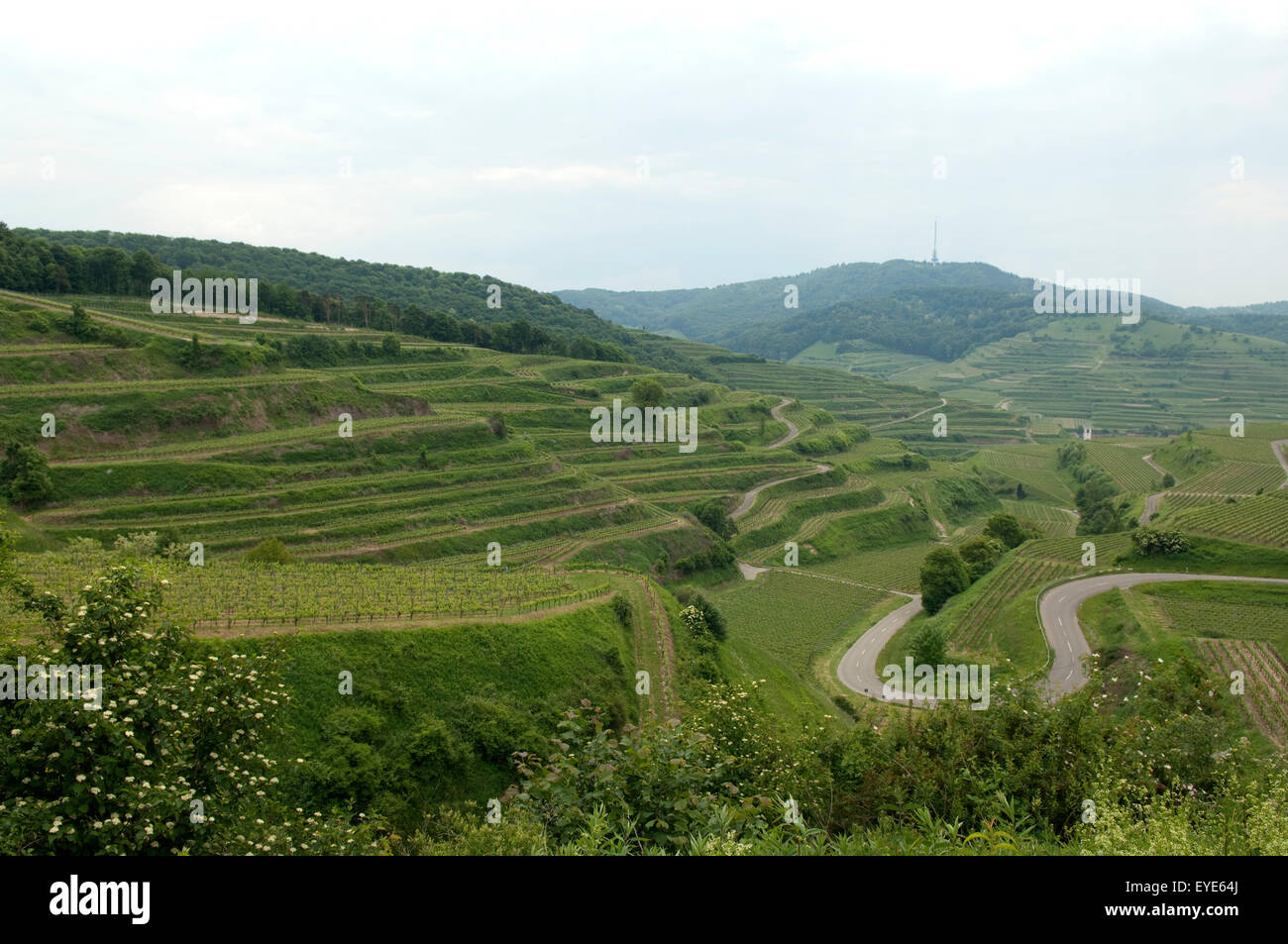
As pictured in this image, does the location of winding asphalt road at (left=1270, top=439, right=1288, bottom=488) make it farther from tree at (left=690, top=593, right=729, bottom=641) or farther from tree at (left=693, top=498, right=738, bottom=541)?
tree at (left=690, top=593, right=729, bottom=641)

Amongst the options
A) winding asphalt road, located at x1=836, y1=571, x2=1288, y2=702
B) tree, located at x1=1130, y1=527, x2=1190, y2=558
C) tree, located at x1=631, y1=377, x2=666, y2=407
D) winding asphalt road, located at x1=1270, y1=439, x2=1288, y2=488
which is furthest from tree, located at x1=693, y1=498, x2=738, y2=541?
winding asphalt road, located at x1=1270, y1=439, x2=1288, y2=488

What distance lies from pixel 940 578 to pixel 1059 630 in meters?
14.2

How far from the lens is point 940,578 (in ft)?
228

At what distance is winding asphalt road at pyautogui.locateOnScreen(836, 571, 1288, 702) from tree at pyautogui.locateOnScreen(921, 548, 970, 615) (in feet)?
6.37

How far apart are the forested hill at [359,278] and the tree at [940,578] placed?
93883 millimetres

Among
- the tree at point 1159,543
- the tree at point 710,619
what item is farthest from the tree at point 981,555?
the tree at point 710,619

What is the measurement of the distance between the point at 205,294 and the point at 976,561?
101 m

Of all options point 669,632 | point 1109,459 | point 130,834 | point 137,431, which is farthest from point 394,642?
point 1109,459

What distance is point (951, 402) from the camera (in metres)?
194

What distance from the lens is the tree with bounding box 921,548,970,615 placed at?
226ft

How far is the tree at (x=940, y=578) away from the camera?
6894 cm

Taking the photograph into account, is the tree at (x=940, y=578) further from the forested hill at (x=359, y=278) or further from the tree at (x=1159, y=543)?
the forested hill at (x=359, y=278)
